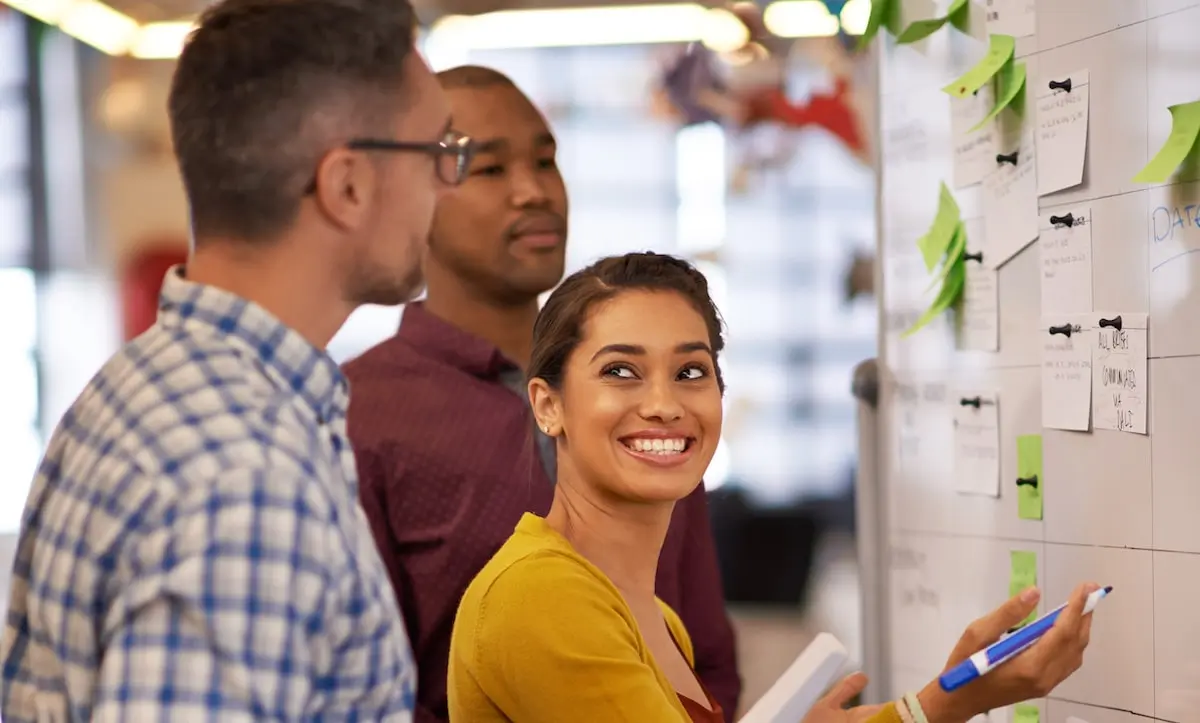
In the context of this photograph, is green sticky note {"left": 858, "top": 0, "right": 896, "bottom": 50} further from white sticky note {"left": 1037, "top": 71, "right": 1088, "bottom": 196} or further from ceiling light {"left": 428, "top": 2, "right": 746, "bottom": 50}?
ceiling light {"left": 428, "top": 2, "right": 746, "bottom": 50}

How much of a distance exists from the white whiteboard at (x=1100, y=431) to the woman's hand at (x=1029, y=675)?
0.15m

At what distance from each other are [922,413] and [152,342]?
4.37 feet

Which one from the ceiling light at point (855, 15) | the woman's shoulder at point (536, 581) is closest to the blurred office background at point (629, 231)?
the ceiling light at point (855, 15)

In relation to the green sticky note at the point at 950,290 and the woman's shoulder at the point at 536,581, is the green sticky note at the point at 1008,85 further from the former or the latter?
the woman's shoulder at the point at 536,581

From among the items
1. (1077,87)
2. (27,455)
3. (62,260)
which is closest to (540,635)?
(1077,87)

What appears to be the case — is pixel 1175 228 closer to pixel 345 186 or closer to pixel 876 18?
pixel 876 18

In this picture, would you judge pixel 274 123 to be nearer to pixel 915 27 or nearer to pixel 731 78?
pixel 915 27

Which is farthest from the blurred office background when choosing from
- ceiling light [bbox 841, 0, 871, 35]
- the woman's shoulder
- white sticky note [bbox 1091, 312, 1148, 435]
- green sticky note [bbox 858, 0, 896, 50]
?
the woman's shoulder

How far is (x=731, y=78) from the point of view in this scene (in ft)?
21.4

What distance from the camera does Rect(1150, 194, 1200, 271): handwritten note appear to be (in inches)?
56.9

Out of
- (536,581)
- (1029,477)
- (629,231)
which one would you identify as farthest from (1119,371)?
(629,231)

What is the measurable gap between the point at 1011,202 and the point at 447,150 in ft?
3.00

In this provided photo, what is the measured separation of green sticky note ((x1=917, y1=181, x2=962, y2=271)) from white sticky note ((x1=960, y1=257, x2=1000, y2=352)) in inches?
2.3

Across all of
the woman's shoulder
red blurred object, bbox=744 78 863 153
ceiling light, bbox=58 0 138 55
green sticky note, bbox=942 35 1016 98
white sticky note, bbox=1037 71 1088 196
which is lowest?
the woman's shoulder
